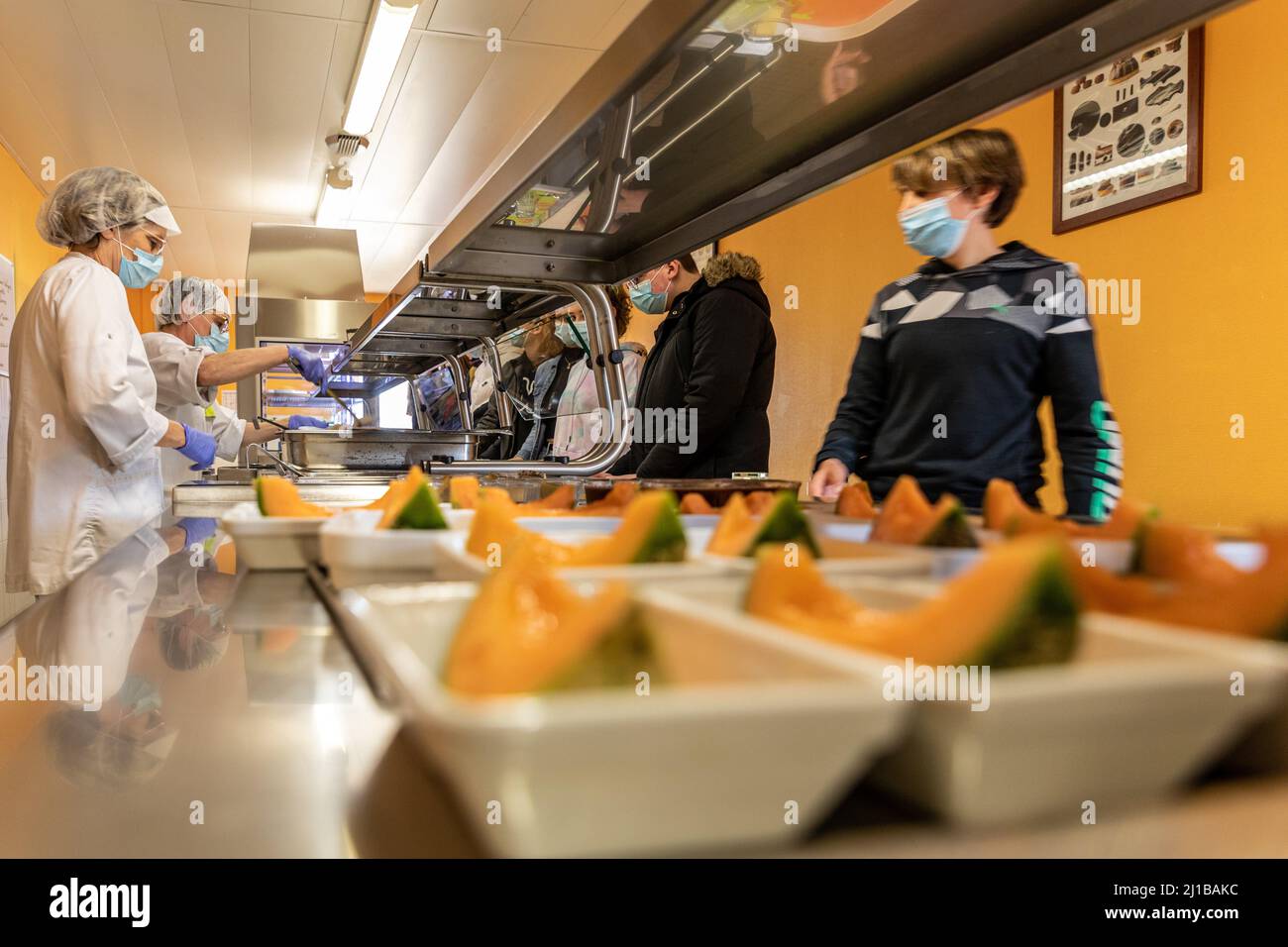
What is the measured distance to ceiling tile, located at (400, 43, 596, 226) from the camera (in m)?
4.62

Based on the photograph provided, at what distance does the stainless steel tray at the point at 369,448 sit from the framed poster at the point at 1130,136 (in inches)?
87.3

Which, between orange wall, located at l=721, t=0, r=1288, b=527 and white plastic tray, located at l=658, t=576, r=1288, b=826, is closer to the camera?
white plastic tray, located at l=658, t=576, r=1288, b=826

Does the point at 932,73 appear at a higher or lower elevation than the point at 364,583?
higher

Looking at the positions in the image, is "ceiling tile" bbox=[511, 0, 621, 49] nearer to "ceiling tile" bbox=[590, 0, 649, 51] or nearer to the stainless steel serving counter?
"ceiling tile" bbox=[590, 0, 649, 51]

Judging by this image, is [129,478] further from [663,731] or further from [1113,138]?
[1113,138]

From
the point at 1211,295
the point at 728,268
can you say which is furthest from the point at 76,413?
the point at 1211,295

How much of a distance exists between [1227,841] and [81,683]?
0.57 meters

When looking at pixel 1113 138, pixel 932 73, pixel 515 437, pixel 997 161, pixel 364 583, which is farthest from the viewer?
pixel 515 437

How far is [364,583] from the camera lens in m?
0.76

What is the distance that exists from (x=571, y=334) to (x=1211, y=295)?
213 cm

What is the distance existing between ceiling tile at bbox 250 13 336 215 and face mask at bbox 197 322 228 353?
4.47 feet

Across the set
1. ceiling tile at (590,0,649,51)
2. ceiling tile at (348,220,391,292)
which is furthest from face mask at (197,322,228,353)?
ceiling tile at (348,220,391,292)
